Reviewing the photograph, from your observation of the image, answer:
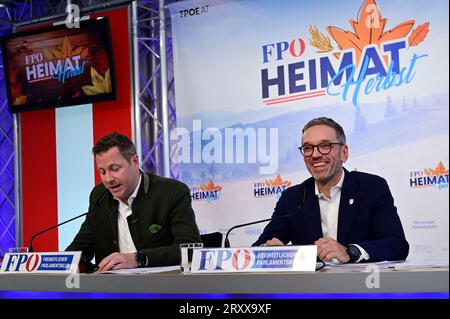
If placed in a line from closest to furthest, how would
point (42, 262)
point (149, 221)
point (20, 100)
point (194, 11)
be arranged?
point (42, 262)
point (149, 221)
point (194, 11)
point (20, 100)

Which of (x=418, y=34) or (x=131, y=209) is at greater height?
(x=418, y=34)

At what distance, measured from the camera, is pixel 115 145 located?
3268mm

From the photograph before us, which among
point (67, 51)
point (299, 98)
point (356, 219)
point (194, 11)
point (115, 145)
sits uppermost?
point (194, 11)

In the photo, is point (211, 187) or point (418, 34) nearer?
point (418, 34)

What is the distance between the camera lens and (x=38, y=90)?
638cm

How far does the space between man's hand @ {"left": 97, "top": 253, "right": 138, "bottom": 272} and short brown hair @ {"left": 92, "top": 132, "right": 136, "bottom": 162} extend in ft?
2.35

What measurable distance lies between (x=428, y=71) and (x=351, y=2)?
0.73 m

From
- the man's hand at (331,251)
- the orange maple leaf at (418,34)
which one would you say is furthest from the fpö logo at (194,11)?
the man's hand at (331,251)

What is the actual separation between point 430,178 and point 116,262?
102 inches

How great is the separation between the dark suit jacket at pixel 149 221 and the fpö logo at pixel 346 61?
1939 mm

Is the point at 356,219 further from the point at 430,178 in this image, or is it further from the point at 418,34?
the point at 418,34

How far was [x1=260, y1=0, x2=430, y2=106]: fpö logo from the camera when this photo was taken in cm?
469

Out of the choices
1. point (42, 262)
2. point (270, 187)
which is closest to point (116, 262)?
point (42, 262)

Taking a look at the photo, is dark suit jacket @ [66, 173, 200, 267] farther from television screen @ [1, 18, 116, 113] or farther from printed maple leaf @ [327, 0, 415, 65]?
television screen @ [1, 18, 116, 113]
